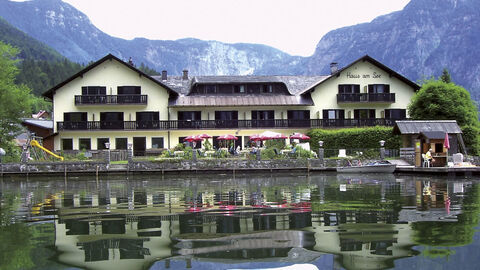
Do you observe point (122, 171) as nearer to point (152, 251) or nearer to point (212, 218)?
point (212, 218)

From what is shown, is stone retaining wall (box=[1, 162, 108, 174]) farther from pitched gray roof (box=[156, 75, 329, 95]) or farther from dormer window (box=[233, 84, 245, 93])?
dormer window (box=[233, 84, 245, 93])

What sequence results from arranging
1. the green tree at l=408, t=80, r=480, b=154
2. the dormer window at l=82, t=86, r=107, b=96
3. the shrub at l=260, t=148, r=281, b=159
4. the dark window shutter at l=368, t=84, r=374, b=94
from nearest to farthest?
the shrub at l=260, t=148, r=281, b=159
the green tree at l=408, t=80, r=480, b=154
the dormer window at l=82, t=86, r=107, b=96
the dark window shutter at l=368, t=84, r=374, b=94

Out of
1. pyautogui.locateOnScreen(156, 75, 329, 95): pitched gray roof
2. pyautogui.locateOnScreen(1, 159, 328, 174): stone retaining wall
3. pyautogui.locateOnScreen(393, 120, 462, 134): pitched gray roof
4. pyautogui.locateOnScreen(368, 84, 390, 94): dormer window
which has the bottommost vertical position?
pyautogui.locateOnScreen(1, 159, 328, 174): stone retaining wall

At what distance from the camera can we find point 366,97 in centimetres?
5478

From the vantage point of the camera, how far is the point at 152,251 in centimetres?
1012

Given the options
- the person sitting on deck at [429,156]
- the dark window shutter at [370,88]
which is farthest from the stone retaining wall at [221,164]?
the dark window shutter at [370,88]

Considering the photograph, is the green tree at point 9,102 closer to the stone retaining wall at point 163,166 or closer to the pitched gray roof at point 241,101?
the stone retaining wall at point 163,166

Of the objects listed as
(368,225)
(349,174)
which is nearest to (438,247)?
(368,225)

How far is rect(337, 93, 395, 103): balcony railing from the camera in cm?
5469

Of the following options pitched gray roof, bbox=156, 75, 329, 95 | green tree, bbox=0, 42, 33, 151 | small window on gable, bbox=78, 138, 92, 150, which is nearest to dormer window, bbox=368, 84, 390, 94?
pitched gray roof, bbox=156, 75, 329, 95

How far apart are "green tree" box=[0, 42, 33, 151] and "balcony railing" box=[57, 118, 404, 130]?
4.09 m

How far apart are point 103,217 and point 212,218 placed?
11.6ft

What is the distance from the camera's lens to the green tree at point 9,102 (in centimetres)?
4862

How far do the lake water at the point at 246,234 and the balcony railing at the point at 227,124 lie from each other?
33.0 metres
